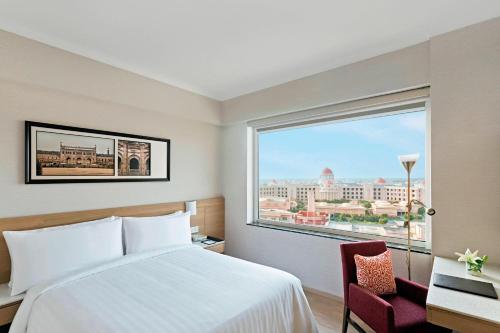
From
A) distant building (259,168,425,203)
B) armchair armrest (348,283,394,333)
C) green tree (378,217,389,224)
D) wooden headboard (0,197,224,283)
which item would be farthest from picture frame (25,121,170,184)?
green tree (378,217,389,224)

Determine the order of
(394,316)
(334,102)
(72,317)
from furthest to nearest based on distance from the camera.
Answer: (334,102) → (394,316) → (72,317)

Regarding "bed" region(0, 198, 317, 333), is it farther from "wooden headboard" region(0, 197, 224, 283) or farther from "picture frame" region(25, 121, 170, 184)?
"picture frame" region(25, 121, 170, 184)

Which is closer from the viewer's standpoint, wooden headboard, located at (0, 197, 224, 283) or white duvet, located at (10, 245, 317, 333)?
white duvet, located at (10, 245, 317, 333)

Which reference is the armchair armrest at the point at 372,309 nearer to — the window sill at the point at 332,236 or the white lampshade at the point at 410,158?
the window sill at the point at 332,236

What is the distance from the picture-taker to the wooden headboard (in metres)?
2.10

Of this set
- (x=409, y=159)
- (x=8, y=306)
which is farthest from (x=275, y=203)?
(x=8, y=306)

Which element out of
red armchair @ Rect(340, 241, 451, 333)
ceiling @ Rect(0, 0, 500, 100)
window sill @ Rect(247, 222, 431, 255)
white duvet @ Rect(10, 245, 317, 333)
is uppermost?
ceiling @ Rect(0, 0, 500, 100)

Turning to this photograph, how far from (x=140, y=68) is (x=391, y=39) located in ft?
8.72

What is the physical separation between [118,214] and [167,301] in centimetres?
154

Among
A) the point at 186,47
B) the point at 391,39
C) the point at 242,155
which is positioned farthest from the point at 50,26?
the point at 391,39

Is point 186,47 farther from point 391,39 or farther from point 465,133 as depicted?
point 465,133

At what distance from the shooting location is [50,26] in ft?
6.86

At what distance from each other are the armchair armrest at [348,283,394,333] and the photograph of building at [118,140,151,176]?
8.57 ft

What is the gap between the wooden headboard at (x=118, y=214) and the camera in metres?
2.10
